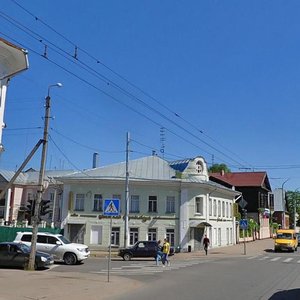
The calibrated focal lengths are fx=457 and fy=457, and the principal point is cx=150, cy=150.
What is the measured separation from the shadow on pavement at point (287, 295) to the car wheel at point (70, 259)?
634 inches

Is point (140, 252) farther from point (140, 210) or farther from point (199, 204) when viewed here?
point (199, 204)

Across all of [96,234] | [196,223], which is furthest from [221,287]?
[96,234]

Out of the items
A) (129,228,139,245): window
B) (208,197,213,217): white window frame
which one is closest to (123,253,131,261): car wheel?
(129,228,139,245): window

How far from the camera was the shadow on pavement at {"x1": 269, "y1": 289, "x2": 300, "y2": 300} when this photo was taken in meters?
12.9

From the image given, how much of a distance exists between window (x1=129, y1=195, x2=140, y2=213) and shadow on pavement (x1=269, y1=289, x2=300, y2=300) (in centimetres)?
3051

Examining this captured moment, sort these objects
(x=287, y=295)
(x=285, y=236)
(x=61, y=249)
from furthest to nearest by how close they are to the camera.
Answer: (x=285, y=236) < (x=61, y=249) < (x=287, y=295)

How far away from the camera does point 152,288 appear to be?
15.4m

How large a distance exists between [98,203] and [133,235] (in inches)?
181

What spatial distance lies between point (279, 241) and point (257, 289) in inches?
1192

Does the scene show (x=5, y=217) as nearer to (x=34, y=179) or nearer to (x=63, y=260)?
(x=34, y=179)

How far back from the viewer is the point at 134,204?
44.8 metres

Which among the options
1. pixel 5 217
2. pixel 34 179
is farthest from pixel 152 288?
pixel 34 179

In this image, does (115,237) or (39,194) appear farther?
(115,237)

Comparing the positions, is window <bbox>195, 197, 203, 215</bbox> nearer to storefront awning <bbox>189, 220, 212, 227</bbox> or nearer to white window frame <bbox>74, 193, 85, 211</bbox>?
storefront awning <bbox>189, 220, 212, 227</bbox>
